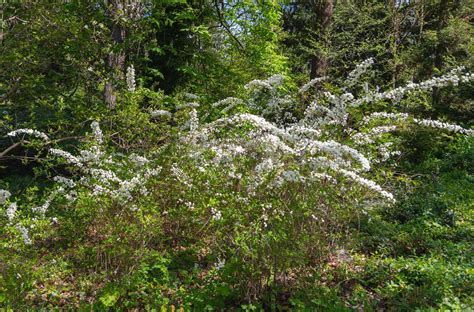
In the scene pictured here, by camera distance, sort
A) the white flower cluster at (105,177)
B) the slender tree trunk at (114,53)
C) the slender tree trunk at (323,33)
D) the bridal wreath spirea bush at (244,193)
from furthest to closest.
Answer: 1. the slender tree trunk at (323,33)
2. the slender tree trunk at (114,53)
3. the white flower cluster at (105,177)
4. the bridal wreath spirea bush at (244,193)

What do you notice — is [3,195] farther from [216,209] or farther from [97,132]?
[216,209]

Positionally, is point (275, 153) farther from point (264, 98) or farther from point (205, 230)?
point (264, 98)

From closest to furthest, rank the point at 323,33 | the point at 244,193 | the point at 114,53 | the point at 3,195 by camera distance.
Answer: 1. the point at 244,193
2. the point at 3,195
3. the point at 114,53
4. the point at 323,33

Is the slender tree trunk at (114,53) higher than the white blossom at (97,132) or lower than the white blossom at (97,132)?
higher

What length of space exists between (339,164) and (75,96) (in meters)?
5.08

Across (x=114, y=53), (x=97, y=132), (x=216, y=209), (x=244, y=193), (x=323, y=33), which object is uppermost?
(x=323, y=33)

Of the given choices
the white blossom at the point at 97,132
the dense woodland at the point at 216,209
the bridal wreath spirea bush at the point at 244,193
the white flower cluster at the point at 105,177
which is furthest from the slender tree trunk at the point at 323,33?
the white blossom at the point at 97,132

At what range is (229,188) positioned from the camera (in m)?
4.21

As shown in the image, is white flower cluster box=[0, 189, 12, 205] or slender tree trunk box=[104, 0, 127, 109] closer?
white flower cluster box=[0, 189, 12, 205]

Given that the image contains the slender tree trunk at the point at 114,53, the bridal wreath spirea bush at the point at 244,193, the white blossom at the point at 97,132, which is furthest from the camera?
the slender tree trunk at the point at 114,53

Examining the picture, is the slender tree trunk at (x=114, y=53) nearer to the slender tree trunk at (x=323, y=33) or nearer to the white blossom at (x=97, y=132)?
the white blossom at (x=97, y=132)

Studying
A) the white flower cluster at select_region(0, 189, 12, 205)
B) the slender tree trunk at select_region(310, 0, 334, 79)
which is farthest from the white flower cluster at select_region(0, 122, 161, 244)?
the slender tree trunk at select_region(310, 0, 334, 79)

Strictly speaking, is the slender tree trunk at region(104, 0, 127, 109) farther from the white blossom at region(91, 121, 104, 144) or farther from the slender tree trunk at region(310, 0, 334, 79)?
the slender tree trunk at region(310, 0, 334, 79)

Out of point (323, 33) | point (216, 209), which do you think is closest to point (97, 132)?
point (216, 209)
